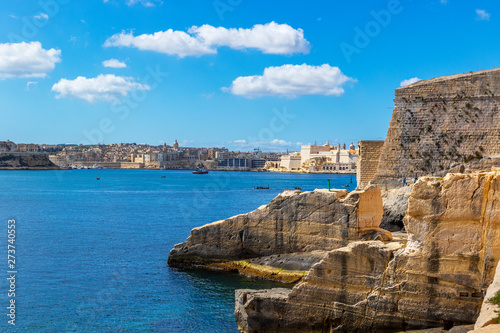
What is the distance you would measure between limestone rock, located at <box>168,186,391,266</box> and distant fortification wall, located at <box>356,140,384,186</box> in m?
7.71

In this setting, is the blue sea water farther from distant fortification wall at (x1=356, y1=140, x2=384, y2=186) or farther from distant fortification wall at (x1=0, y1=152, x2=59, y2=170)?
distant fortification wall at (x1=0, y1=152, x2=59, y2=170)

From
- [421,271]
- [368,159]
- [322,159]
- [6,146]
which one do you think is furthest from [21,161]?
[421,271]

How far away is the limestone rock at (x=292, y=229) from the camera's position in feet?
55.0

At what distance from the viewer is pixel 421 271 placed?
397 inches

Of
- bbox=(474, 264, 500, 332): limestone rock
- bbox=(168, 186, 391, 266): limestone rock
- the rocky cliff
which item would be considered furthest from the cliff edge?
bbox=(474, 264, 500, 332): limestone rock

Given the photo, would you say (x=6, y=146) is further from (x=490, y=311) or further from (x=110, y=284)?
(x=490, y=311)

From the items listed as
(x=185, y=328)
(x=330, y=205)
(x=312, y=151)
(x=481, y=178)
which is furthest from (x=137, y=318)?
(x=312, y=151)

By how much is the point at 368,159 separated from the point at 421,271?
15186mm

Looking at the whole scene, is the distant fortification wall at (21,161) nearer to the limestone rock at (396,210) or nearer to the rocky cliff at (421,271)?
the limestone rock at (396,210)

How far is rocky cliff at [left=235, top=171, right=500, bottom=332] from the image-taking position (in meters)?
9.67

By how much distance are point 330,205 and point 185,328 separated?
6179 millimetres

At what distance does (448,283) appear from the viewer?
9.91 meters

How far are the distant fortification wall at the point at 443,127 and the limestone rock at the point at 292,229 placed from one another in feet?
19.8

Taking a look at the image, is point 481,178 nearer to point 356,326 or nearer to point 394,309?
point 394,309
